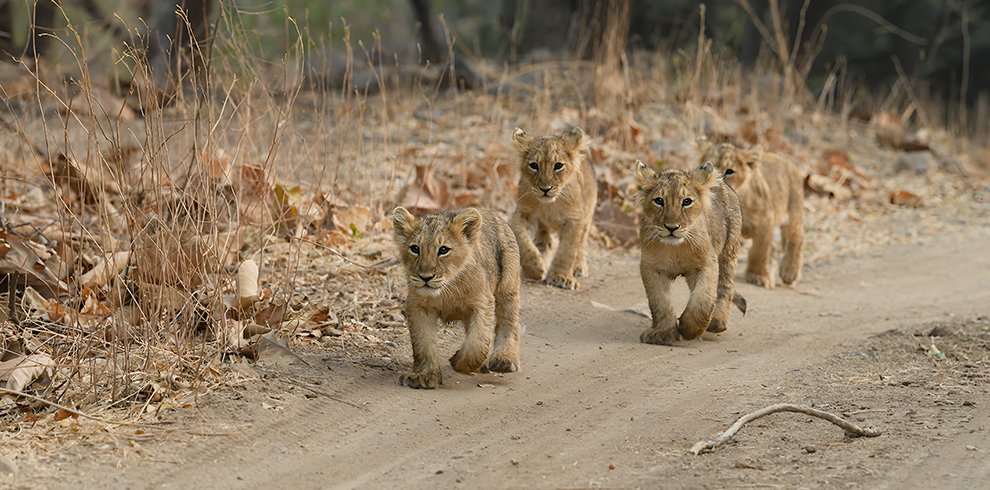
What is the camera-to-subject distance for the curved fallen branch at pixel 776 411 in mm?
6121

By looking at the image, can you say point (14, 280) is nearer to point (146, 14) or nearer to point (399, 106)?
point (399, 106)

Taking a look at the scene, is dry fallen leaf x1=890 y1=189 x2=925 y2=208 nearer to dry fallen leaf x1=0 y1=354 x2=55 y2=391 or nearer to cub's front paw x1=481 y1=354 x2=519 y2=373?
cub's front paw x1=481 y1=354 x2=519 y2=373

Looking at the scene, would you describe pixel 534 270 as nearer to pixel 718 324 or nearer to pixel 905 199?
pixel 718 324

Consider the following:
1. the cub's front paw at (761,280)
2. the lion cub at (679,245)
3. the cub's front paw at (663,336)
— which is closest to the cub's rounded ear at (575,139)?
the lion cub at (679,245)

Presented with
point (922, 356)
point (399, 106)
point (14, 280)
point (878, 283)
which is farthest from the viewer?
point (399, 106)

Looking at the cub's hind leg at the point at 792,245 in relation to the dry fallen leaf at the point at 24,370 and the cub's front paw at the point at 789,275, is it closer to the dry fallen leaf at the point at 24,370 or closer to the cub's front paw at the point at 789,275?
the cub's front paw at the point at 789,275

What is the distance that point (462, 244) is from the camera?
23.2ft

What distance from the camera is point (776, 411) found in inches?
258

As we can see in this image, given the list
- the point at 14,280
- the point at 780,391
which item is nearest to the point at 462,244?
the point at 780,391

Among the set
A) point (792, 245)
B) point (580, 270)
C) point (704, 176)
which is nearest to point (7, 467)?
point (704, 176)

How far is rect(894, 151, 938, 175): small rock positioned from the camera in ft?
59.0

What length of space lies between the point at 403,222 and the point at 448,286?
0.43m

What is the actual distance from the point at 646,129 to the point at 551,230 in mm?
6156

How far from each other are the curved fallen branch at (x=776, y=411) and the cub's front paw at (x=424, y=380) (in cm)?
163
